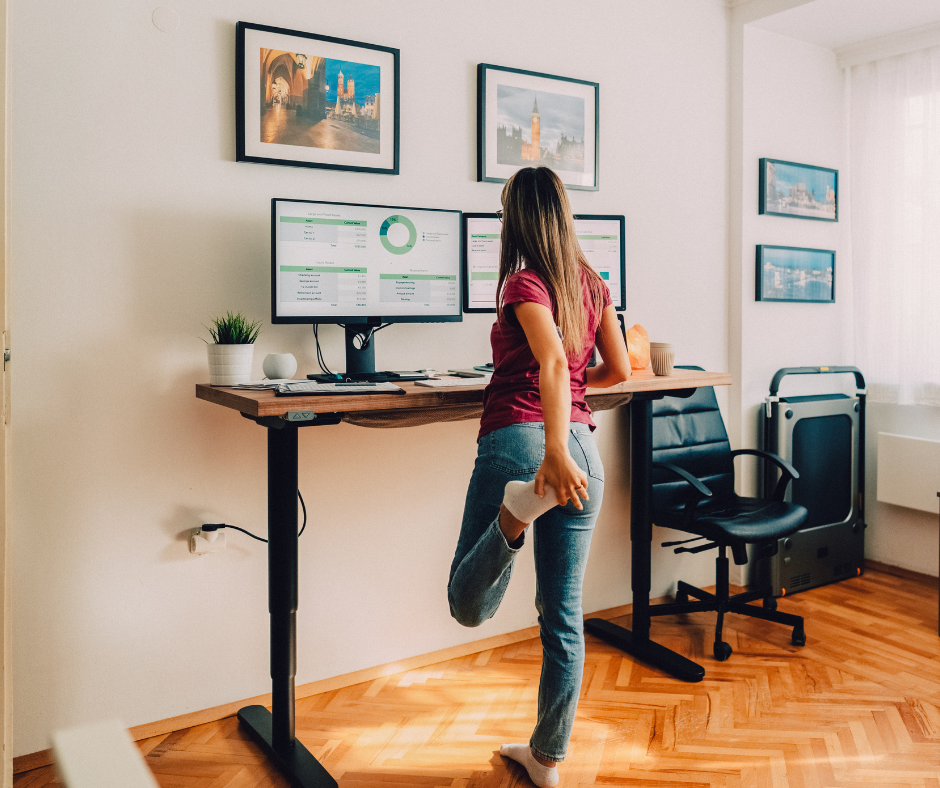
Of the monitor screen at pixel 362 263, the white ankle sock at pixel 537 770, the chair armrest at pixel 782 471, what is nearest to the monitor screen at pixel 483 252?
the monitor screen at pixel 362 263

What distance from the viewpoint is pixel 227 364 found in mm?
2121

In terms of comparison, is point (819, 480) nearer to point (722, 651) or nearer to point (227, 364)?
point (722, 651)

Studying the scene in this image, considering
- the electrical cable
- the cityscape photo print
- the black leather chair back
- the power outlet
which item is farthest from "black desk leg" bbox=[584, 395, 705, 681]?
the power outlet

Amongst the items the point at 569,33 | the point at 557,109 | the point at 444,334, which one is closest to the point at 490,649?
the point at 444,334

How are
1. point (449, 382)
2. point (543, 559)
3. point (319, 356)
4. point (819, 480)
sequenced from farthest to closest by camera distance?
1. point (819, 480)
2. point (319, 356)
3. point (449, 382)
4. point (543, 559)

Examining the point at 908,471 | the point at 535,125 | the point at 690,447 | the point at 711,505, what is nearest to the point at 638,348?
the point at 690,447

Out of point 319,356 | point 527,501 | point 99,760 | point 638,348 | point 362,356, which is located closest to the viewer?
point 99,760

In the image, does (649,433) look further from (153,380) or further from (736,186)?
(153,380)

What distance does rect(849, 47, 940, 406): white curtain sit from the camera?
3461 millimetres

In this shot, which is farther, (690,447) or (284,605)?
(690,447)

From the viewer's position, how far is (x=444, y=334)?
8.86ft

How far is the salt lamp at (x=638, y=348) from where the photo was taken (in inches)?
107

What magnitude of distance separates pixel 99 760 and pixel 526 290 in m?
1.32

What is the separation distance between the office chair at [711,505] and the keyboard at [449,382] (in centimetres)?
101
